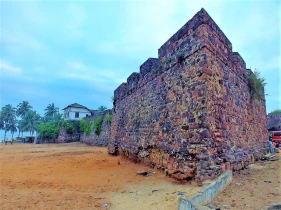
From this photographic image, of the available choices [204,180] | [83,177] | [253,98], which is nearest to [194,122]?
[204,180]

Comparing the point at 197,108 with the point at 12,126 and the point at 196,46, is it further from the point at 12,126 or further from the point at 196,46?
the point at 12,126

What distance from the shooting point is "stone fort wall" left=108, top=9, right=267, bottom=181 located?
169 inches

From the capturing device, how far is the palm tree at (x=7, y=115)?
47831 mm

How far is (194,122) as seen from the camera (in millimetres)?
4492

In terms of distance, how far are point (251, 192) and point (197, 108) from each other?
2.04 m

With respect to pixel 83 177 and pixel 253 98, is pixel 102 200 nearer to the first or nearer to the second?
pixel 83 177

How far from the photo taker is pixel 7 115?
157 ft

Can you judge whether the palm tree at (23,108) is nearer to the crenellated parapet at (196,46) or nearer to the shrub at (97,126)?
the shrub at (97,126)

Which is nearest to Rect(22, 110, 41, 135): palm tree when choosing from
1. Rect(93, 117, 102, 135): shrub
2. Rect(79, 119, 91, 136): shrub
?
Rect(79, 119, 91, 136): shrub

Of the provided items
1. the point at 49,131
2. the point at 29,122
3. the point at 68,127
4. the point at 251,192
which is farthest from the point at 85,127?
the point at 29,122

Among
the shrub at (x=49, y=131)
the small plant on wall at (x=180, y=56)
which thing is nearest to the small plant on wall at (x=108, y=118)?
the shrub at (x=49, y=131)

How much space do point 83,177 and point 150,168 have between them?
2.30 m

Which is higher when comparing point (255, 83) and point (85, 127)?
point (255, 83)

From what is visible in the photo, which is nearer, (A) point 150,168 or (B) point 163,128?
(B) point 163,128
